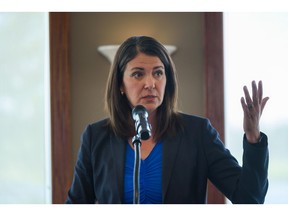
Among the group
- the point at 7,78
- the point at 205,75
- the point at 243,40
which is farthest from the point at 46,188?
the point at 243,40

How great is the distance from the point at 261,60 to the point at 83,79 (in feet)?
3.24

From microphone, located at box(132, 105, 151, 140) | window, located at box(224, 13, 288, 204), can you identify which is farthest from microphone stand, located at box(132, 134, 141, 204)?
window, located at box(224, 13, 288, 204)

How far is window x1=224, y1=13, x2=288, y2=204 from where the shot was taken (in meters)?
2.26

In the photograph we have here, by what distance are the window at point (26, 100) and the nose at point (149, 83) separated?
60.2 inches

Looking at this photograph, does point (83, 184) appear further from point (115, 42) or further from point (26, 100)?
point (115, 42)

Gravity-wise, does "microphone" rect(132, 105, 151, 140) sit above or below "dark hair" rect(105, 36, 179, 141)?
below

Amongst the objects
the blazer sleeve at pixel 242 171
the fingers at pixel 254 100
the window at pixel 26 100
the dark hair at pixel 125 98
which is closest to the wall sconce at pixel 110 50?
the window at pixel 26 100

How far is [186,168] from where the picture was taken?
4.14 feet

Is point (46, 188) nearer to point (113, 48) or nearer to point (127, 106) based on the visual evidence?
point (113, 48)

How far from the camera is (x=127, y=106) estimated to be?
1479 mm

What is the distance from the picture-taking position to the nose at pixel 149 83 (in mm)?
1262

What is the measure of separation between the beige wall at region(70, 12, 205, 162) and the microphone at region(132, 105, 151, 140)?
5.65 feet

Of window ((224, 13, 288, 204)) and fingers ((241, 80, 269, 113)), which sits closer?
fingers ((241, 80, 269, 113))

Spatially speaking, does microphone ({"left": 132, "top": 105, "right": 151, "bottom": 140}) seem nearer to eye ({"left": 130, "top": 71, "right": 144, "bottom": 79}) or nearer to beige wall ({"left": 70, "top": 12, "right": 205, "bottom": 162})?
eye ({"left": 130, "top": 71, "right": 144, "bottom": 79})
